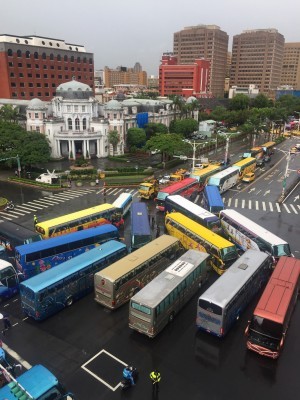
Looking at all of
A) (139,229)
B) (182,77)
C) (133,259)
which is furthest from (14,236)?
(182,77)

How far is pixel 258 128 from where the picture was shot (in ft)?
340

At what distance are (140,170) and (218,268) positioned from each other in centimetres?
4103

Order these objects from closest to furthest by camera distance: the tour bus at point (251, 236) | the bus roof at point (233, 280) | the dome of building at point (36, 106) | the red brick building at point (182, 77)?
the bus roof at point (233, 280), the tour bus at point (251, 236), the dome of building at point (36, 106), the red brick building at point (182, 77)

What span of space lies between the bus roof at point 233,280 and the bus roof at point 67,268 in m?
10.4

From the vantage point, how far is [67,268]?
26.5 meters

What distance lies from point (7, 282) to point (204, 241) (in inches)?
725

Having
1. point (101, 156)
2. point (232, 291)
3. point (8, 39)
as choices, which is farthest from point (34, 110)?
point (232, 291)

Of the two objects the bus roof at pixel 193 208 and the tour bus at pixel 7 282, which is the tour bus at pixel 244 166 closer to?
the bus roof at pixel 193 208

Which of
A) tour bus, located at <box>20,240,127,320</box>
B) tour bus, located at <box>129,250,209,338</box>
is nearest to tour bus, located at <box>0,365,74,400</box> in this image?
tour bus, located at <box>129,250,209,338</box>

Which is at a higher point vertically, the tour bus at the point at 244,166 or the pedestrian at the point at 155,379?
the tour bus at the point at 244,166

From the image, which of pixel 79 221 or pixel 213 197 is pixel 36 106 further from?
pixel 213 197

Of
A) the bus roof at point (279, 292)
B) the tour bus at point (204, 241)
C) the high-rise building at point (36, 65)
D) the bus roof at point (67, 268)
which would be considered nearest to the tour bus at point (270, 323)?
the bus roof at point (279, 292)

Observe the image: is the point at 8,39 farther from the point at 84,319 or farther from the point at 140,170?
the point at 84,319

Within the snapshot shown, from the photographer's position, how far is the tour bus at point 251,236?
3136 cm
